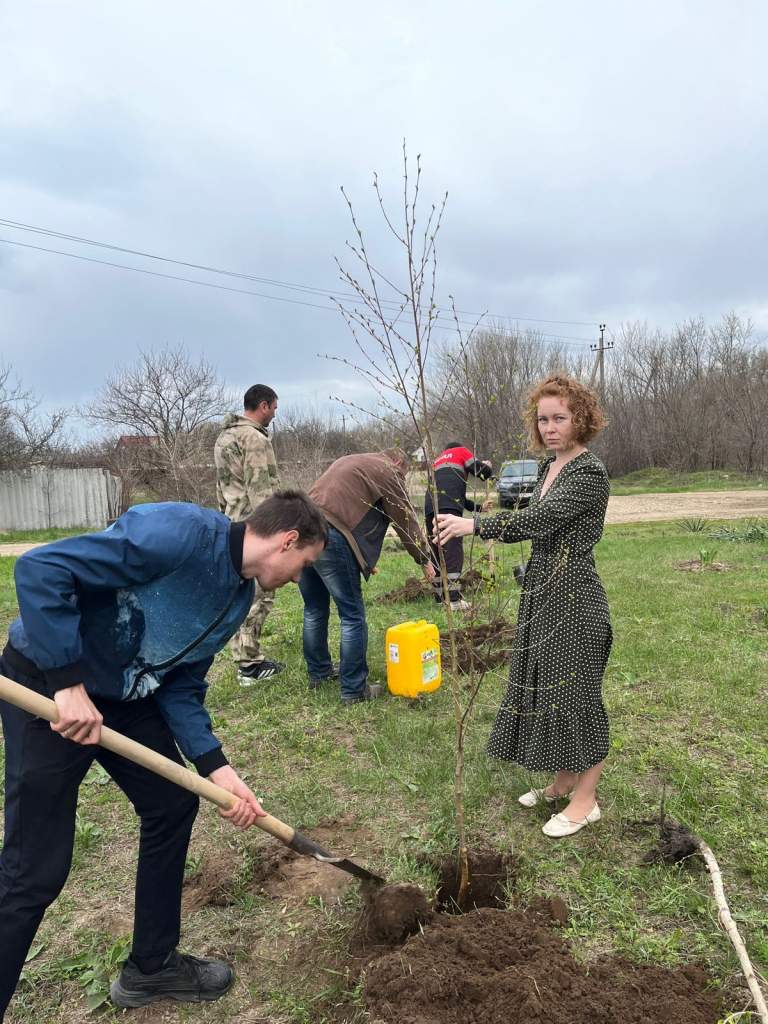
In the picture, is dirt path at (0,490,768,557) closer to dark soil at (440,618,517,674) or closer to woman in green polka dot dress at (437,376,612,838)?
dark soil at (440,618,517,674)

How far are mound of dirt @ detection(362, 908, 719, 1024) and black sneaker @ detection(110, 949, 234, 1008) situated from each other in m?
0.57

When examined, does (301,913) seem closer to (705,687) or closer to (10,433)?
(705,687)

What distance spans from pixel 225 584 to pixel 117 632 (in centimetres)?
34

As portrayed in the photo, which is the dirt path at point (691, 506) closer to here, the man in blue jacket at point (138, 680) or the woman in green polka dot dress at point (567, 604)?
the woman in green polka dot dress at point (567, 604)

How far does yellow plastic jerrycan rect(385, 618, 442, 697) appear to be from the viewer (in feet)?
15.5

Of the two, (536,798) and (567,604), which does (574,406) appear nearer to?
(567,604)

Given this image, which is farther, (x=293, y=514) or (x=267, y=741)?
(x=267, y=741)

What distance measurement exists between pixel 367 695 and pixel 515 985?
9.40ft

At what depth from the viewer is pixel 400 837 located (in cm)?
308

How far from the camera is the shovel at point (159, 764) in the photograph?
178 cm

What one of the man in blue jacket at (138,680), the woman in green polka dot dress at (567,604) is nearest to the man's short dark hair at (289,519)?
the man in blue jacket at (138,680)

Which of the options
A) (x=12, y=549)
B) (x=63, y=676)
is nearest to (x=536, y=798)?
(x=63, y=676)

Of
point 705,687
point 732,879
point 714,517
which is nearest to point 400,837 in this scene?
point 732,879

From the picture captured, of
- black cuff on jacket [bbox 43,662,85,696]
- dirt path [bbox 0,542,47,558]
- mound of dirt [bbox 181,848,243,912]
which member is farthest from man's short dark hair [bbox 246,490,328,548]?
dirt path [bbox 0,542,47,558]
